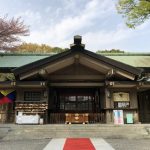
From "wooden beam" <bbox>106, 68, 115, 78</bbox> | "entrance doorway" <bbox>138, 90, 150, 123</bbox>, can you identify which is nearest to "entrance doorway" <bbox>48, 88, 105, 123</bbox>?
"wooden beam" <bbox>106, 68, 115, 78</bbox>

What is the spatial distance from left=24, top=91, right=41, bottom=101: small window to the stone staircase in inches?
129

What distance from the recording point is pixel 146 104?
1784 centimetres

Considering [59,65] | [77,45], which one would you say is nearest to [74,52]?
[77,45]

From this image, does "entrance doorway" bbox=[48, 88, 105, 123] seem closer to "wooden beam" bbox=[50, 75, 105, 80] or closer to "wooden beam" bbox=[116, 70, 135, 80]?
"wooden beam" bbox=[50, 75, 105, 80]

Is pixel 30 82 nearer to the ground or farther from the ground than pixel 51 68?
nearer to the ground

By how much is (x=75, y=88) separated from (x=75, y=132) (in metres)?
6.01

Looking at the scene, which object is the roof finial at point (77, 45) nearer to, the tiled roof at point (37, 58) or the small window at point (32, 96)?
the small window at point (32, 96)

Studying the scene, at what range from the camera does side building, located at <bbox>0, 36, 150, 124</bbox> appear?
14406 millimetres

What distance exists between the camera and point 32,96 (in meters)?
15.3

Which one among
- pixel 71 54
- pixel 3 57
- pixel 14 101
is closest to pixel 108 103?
pixel 71 54

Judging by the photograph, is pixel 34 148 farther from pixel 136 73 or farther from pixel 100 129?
pixel 136 73

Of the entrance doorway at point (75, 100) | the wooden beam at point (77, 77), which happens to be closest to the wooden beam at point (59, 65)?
the wooden beam at point (77, 77)

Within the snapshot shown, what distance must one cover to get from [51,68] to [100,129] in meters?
5.74

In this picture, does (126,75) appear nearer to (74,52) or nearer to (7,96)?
(74,52)
